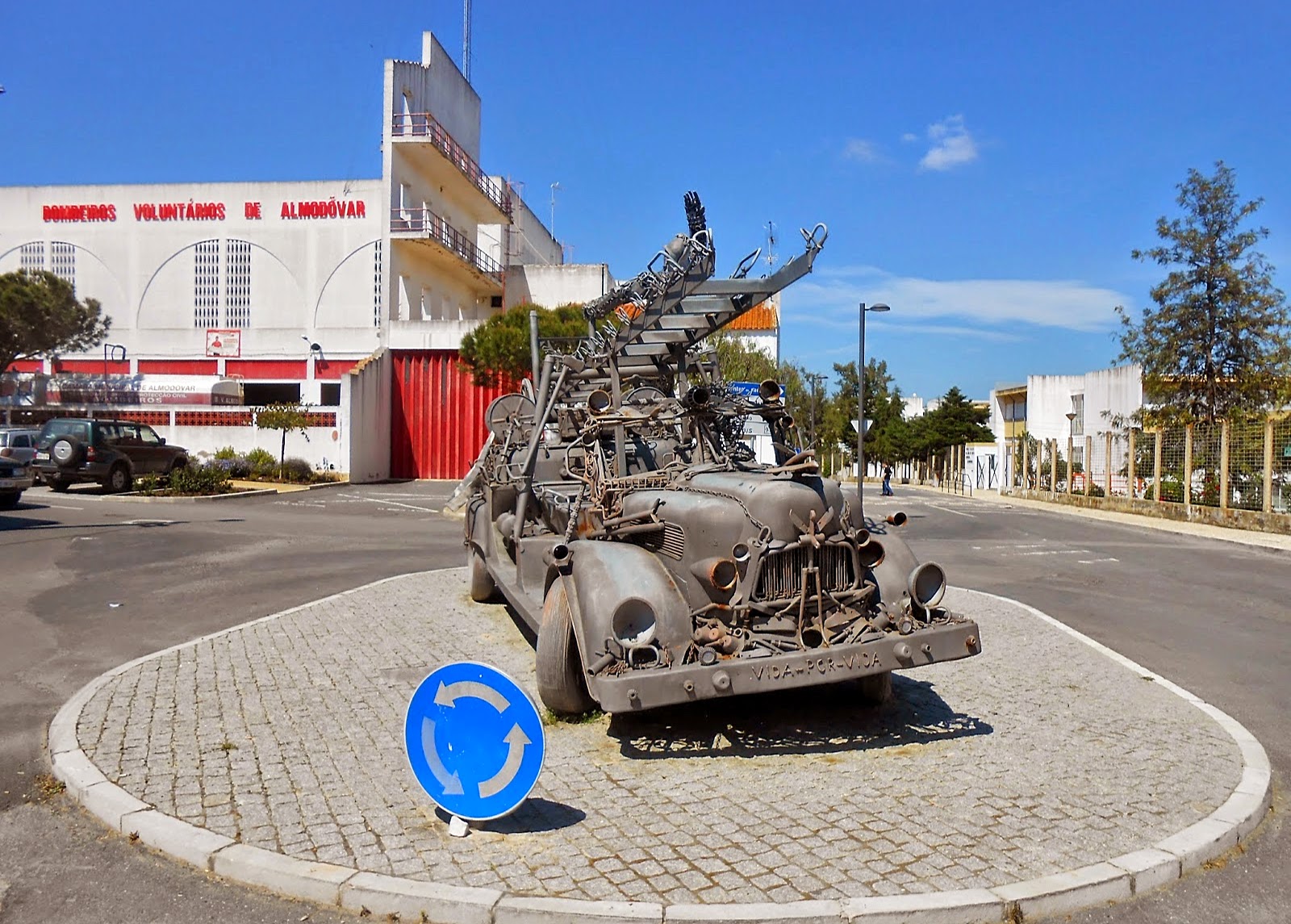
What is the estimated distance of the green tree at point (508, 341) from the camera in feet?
112

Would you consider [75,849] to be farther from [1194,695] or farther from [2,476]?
[2,476]

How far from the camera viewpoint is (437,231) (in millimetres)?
39844

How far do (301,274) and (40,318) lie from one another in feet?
31.3

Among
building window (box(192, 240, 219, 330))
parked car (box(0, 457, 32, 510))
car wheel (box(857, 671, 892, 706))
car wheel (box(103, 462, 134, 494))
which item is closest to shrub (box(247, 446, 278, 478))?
car wheel (box(103, 462, 134, 494))

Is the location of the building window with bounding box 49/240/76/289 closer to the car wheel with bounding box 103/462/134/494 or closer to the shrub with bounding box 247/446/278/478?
the shrub with bounding box 247/446/278/478

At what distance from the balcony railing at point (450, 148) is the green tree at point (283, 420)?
11970 millimetres

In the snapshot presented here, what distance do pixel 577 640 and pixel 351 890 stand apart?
196 centimetres

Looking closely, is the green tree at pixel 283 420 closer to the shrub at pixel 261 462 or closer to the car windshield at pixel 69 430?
the shrub at pixel 261 462

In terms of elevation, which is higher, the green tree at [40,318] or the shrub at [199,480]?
the green tree at [40,318]

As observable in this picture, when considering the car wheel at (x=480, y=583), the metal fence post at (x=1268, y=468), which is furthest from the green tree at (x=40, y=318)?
the metal fence post at (x=1268, y=468)

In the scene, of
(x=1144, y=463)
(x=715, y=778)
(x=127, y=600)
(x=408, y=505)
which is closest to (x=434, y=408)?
(x=408, y=505)

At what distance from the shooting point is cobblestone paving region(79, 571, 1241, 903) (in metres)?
4.01

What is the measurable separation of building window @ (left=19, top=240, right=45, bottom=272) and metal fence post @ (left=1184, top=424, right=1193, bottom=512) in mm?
43387

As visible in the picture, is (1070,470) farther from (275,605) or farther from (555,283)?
(275,605)
